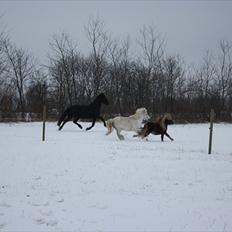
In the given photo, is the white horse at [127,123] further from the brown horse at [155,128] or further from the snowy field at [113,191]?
the snowy field at [113,191]

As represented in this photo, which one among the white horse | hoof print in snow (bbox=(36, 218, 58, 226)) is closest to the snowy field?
hoof print in snow (bbox=(36, 218, 58, 226))

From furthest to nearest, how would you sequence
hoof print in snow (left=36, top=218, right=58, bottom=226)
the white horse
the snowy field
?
the white horse → the snowy field → hoof print in snow (left=36, top=218, right=58, bottom=226)

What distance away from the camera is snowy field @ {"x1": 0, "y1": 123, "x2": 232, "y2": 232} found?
247 inches

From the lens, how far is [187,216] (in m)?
6.62

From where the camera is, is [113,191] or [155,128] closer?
[113,191]

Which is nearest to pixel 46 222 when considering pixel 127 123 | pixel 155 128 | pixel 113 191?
pixel 113 191

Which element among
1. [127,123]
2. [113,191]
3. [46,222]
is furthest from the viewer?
[127,123]

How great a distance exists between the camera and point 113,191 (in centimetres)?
800

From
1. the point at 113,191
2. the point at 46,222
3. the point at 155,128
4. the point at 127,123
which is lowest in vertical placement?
the point at 46,222

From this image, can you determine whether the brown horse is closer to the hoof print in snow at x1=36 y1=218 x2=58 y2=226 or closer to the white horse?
the white horse

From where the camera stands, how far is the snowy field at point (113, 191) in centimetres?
627

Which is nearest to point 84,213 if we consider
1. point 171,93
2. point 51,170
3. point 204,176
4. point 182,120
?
point 51,170

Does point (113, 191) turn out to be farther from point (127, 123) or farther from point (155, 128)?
point (155, 128)

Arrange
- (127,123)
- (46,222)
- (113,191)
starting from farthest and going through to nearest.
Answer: (127,123)
(113,191)
(46,222)
